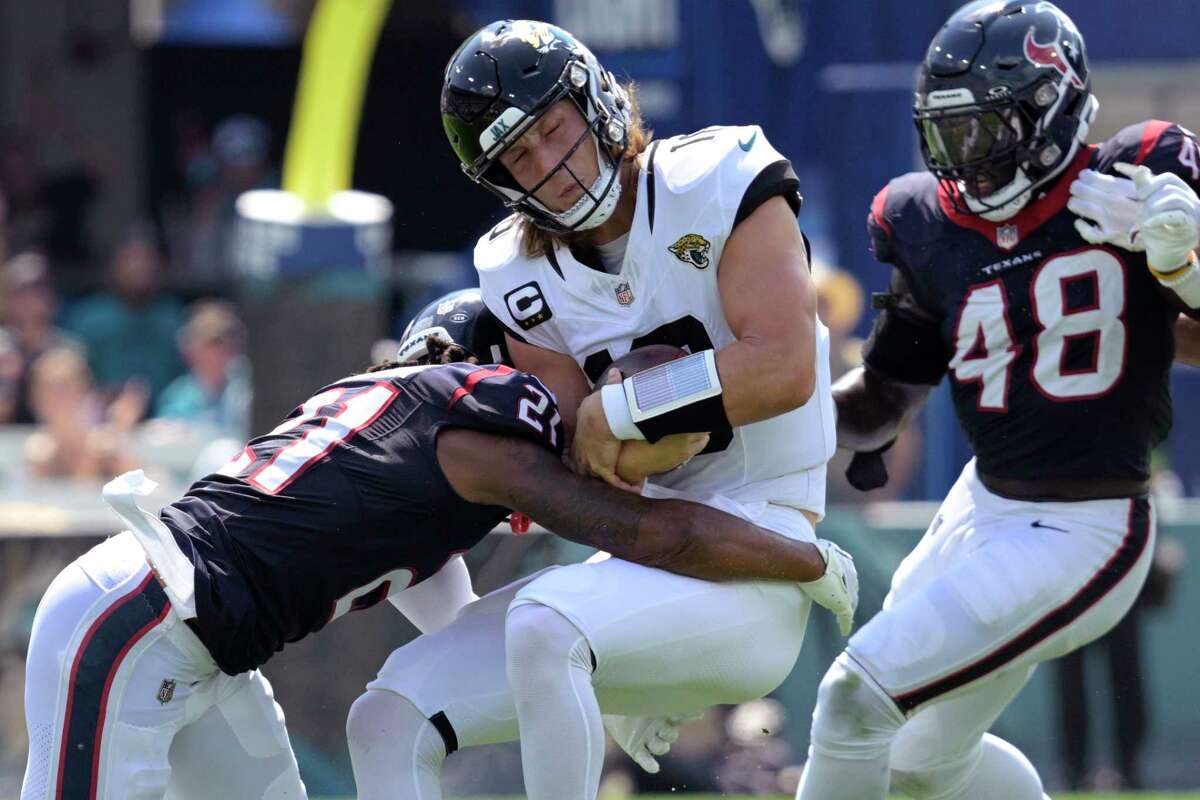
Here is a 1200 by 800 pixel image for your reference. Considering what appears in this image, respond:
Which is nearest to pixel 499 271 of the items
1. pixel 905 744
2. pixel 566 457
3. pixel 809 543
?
pixel 566 457

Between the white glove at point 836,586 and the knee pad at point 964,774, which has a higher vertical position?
the white glove at point 836,586

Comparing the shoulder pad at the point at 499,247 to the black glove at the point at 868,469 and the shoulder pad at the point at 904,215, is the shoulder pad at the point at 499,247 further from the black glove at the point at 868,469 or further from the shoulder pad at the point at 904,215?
the black glove at the point at 868,469

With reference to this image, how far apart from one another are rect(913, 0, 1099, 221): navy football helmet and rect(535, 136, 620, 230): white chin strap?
0.93m

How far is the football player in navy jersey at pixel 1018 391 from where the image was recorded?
4219mm

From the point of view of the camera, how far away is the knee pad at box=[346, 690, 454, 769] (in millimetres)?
3791

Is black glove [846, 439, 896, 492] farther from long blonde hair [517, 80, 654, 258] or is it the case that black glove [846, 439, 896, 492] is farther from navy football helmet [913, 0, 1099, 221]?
long blonde hair [517, 80, 654, 258]

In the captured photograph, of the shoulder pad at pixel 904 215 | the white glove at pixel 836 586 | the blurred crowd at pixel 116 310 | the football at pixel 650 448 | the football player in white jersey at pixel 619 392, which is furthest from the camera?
the blurred crowd at pixel 116 310

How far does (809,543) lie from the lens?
12.8ft

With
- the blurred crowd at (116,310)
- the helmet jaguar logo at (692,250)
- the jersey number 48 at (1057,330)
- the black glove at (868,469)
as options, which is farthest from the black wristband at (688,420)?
the blurred crowd at (116,310)

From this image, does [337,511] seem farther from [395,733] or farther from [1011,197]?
[1011,197]

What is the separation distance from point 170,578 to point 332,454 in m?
0.40

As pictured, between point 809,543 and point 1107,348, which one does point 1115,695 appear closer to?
Result: point 1107,348

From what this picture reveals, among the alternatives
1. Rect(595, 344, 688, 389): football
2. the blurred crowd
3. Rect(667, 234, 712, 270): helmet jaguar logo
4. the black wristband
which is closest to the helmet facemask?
Rect(667, 234, 712, 270): helmet jaguar logo

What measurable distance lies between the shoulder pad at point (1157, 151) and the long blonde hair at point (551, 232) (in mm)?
1135
